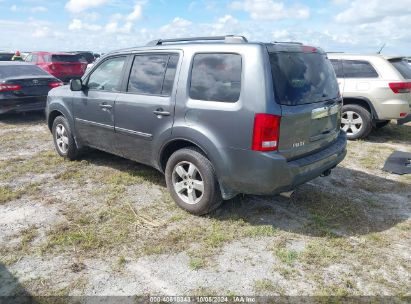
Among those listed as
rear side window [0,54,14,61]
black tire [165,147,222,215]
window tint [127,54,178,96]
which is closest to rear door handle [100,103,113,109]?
window tint [127,54,178,96]

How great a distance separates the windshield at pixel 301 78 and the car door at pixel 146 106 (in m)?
1.19

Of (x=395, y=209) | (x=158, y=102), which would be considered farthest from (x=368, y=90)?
(x=158, y=102)

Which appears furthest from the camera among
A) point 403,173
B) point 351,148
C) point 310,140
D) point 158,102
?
point 351,148

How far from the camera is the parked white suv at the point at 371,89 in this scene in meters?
6.88

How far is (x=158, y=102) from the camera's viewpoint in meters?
4.00

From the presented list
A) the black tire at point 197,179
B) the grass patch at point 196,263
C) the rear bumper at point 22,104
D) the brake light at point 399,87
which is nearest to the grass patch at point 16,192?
the black tire at point 197,179

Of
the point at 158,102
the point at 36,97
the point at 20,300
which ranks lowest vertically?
the point at 20,300

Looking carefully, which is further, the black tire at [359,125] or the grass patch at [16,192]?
the black tire at [359,125]

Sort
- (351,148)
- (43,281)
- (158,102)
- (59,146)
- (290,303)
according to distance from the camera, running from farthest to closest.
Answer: (351,148) → (59,146) → (158,102) → (43,281) → (290,303)

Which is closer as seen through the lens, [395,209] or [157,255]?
[157,255]

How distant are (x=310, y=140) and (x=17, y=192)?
3.77 m

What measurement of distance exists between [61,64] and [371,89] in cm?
1284

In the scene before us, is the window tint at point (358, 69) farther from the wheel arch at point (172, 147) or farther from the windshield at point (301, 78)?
the wheel arch at point (172, 147)

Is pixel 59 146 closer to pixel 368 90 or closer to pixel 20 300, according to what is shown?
pixel 20 300
